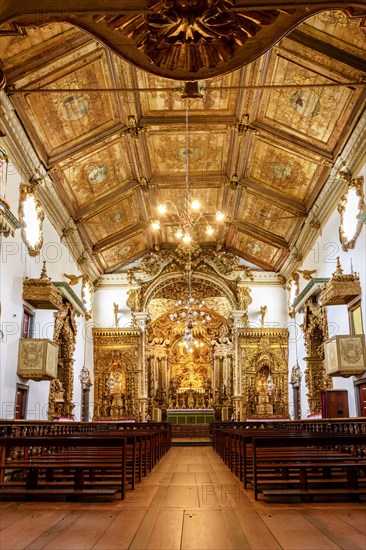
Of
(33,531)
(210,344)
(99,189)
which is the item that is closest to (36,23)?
(33,531)

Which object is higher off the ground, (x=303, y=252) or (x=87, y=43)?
(x=87, y=43)

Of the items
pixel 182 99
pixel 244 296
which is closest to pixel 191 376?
pixel 244 296

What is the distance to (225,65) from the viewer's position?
17.5ft

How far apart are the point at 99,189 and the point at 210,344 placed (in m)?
9.95

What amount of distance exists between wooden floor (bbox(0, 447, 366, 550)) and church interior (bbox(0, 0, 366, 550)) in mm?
243

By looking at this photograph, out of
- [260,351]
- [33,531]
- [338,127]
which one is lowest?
[33,531]

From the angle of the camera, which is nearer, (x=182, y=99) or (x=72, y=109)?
(x=72, y=109)

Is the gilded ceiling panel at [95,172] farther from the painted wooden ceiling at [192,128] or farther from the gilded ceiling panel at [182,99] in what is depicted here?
the gilded ceiling panel at [182,99]

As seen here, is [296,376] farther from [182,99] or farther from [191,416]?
[182,99]

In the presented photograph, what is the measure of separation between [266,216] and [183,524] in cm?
1591

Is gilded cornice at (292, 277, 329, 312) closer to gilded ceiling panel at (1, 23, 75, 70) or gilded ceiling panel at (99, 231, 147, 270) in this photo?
gilded ceiling panel at (99, 231, 147, 270)

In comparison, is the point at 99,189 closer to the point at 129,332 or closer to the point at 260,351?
the point at 129,332

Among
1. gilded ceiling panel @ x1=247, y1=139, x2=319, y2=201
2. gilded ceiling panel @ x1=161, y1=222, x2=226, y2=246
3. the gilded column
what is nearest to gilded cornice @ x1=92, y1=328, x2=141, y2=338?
the gilded column

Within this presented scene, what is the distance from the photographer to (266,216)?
19.2 metres
